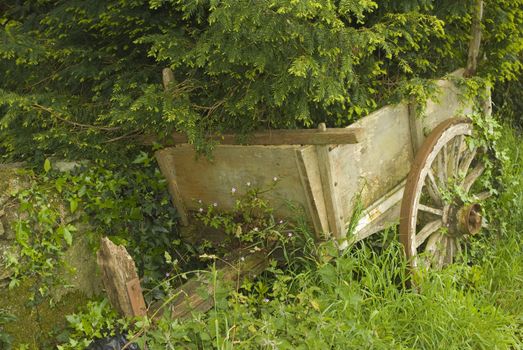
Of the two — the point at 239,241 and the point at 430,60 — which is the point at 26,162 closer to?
the point at 239,241

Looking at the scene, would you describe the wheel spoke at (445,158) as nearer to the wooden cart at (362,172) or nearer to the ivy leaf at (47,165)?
the wooden cart at (362,172)

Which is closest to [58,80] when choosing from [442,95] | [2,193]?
[2,193]

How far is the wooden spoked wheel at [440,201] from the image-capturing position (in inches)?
121

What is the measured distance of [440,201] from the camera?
3379mm

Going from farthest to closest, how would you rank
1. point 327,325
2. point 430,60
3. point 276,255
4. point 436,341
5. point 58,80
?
1. point 430,60
2. point 58,80
3. point 276,255
4. point 436,341
5. point 327,325

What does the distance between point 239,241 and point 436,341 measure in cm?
115

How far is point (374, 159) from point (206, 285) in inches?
43.8

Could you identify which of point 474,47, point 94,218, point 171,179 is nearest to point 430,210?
point 474,47

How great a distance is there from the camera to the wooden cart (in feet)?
9.27

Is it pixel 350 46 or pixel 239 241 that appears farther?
pixel 239 241

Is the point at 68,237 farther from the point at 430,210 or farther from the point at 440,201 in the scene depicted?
the point at 440,201

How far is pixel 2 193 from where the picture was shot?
2.96 meters

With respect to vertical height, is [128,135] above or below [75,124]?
below

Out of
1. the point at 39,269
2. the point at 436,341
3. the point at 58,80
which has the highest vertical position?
the point at 58,80
